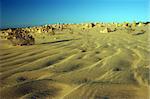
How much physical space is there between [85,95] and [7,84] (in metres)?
1.04

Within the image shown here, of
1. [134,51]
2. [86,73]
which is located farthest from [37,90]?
[134,51]

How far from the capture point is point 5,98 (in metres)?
3.11

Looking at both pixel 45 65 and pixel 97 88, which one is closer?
pixel 97 88

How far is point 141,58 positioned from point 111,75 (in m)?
1.39

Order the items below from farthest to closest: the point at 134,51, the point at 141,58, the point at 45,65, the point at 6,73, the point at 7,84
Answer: the point at 134,51 < the point at 141,58 < the point at 45,65 < the point at 6,73 < the point at 7,84

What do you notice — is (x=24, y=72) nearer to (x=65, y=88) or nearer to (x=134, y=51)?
(x=65, y=88)

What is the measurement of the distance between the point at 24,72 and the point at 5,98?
1106mm

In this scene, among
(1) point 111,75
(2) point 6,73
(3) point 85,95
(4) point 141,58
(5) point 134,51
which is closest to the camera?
(3) point 85,95

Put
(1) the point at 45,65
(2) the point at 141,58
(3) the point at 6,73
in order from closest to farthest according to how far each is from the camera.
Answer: (3) the point at 6,73, (1) the point at 45,65, (2) the point at 141,58

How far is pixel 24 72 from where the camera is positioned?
13.8 ft

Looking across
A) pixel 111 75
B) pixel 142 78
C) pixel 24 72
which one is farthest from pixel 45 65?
pixel 142 78

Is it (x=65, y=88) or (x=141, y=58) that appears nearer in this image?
(x=65, y=88)

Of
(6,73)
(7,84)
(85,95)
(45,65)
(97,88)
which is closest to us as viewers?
(85,95)

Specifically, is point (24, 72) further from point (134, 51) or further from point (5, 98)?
point (134, 51)
